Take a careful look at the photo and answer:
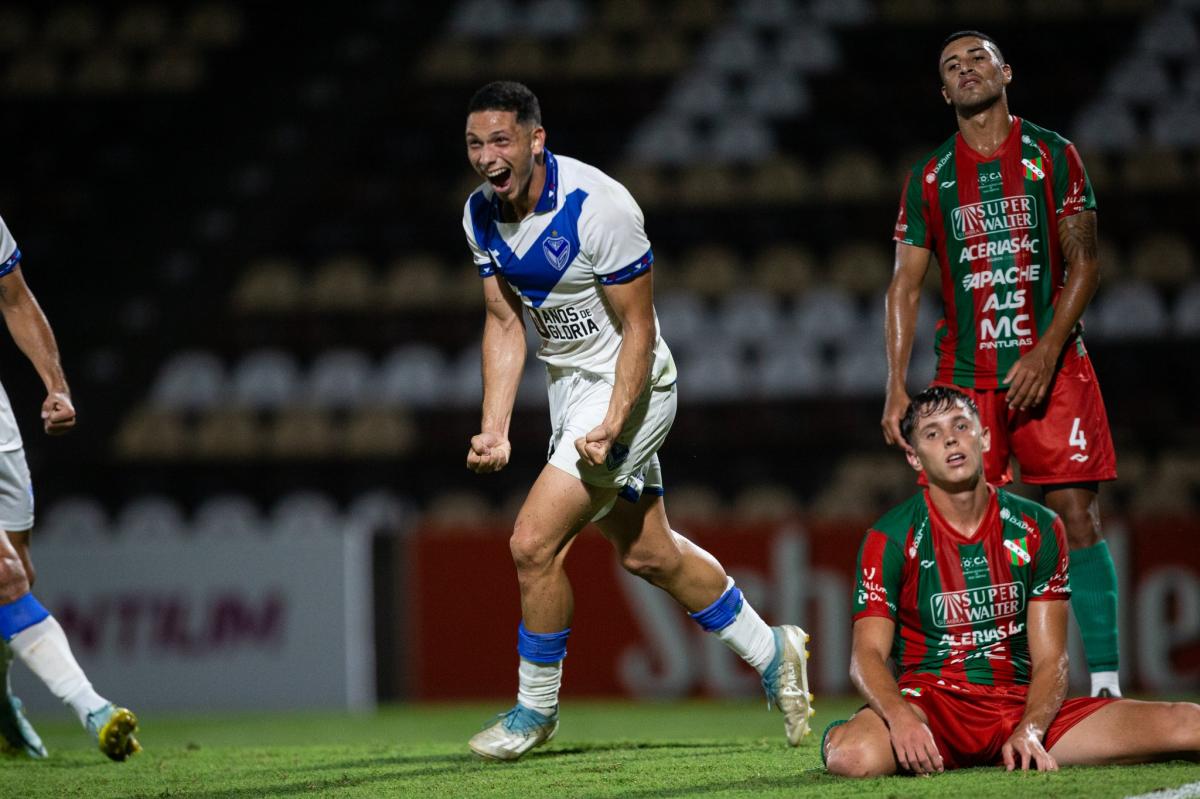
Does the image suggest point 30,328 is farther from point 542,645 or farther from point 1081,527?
point 1081,527

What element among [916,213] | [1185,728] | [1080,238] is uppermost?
[916,213]

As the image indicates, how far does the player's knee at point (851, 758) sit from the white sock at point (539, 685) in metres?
1.05

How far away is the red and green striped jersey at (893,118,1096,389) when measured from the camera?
535 centimetres

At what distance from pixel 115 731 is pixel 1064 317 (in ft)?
11.0

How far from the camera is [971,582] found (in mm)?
4633

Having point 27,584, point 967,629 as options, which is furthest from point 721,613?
point 27,584

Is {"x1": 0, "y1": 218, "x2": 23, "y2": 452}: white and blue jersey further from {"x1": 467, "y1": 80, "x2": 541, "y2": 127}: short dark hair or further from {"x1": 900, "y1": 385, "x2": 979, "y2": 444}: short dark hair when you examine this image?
{"x1": 900, "y1": 385, "x2": 979, "y2": 444}: short dark hair

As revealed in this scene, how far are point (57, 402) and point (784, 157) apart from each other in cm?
892

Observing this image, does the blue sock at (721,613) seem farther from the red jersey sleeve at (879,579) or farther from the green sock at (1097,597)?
the green sock at (1097,597)

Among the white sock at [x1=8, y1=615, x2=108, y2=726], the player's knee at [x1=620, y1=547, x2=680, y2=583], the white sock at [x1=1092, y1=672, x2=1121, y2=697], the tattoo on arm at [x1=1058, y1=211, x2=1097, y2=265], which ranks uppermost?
the tattoo on arm at [x1=1058, y1=211, x2=1097, y2=265]

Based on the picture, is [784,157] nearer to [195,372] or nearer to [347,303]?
[347,303]

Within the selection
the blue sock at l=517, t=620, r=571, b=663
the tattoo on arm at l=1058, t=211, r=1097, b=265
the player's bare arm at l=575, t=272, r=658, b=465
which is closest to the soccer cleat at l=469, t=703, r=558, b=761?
the blue sock at l=517, t=620, r=571, b=663

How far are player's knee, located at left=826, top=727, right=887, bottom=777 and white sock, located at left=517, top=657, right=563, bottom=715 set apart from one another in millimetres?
1052

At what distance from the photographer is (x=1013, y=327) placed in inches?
212
